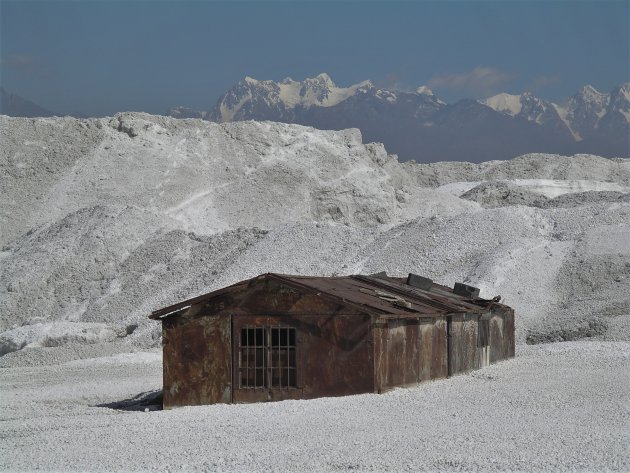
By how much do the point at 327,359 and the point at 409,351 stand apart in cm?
177

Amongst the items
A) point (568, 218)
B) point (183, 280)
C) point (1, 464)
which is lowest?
point (1, 464)

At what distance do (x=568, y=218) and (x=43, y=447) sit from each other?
1170 inches

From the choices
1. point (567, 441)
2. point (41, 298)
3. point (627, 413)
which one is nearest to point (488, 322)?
point (627, 413)

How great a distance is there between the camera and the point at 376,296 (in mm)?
19172

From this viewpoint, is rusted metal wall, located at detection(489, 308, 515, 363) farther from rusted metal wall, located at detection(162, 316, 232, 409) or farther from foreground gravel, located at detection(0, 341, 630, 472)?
rusted metal wall, located at detection(162, 316, 232, 409)

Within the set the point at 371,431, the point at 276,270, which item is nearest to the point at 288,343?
the point at 371,431

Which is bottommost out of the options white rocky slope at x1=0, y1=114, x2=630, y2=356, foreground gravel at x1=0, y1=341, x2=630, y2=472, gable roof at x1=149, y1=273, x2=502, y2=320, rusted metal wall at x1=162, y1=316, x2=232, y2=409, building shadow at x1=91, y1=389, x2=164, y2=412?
building shadow at x1=91, y1=389, x2=164, y2=412

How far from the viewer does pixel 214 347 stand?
696 inches

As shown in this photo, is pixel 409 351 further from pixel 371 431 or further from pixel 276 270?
pixel 276 270

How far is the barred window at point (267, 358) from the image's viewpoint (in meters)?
17.2

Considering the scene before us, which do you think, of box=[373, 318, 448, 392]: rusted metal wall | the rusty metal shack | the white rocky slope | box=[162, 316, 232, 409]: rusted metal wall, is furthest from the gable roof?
the white rocky slope

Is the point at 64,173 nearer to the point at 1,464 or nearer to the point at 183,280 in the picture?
the point at 183,280

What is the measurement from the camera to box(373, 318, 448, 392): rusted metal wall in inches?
664

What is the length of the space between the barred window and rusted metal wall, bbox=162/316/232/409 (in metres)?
0.31
